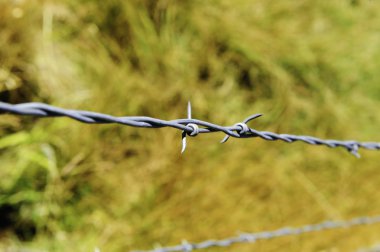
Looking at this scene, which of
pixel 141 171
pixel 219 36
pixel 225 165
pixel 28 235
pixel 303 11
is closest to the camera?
pixel 28 235

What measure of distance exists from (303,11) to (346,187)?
3.77 ft

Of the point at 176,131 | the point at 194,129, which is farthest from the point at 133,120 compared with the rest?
the point at 176,131

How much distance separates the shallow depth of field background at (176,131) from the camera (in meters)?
1.97

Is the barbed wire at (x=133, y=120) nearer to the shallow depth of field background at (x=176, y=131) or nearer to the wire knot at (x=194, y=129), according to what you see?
the wire knot at (x=194, y=129)

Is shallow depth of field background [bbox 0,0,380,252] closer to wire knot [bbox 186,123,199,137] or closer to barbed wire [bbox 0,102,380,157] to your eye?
barbed wire [bbox 0,102,380,157]

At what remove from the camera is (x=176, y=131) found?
223 cm

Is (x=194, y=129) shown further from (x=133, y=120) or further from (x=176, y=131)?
(x=176, y=131)

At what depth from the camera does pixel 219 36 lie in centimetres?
271

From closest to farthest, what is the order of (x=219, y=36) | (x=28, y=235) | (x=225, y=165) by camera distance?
(x=28, y=235), (x=225, y=165), (x=219, y=36)

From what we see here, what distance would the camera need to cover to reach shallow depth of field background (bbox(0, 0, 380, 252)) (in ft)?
6.46

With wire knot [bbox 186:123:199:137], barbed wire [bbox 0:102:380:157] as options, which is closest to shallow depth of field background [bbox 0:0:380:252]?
barbed wire [bbox 0:102:380:157]

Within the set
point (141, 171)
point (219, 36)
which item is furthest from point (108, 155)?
point (219, 36)

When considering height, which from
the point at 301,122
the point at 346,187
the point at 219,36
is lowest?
the point at 346,187

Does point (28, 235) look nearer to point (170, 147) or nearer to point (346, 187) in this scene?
point (170, 147)
